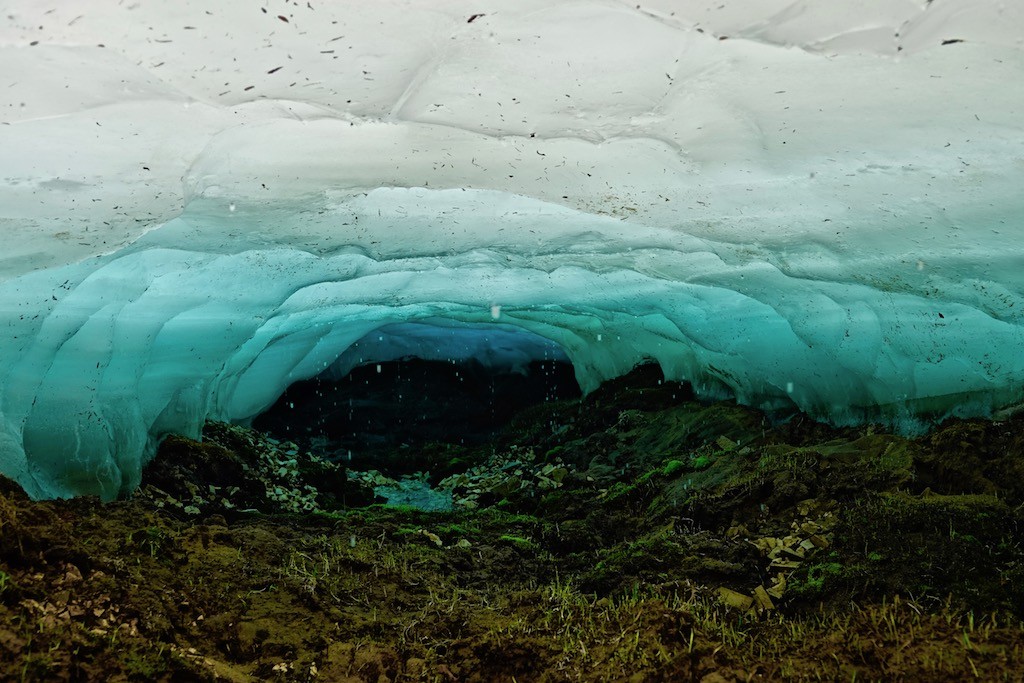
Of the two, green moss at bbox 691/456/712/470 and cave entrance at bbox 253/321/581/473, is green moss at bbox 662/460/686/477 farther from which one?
cave entrance at bbox 253/321/581/473

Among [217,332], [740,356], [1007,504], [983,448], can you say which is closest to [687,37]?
[1007,504]

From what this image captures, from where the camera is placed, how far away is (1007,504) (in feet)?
17.3

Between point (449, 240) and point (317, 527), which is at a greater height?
point (449, 240)

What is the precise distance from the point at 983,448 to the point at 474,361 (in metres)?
15.7

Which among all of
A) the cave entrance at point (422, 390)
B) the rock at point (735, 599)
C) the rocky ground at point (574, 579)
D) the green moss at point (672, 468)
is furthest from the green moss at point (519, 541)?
the cave entrance at point (422, 390)

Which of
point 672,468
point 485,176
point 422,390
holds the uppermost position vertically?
point 485,176

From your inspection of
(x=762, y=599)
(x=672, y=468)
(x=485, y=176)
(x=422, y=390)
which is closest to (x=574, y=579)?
(x=762, y=599)

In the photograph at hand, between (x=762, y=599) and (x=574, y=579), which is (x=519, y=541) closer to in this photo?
(x=574, y=579)

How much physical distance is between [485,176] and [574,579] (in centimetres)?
322

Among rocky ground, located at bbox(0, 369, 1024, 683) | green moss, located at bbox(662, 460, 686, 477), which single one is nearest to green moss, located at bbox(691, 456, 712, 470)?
rocky ground, located at bbox(0, 369, 1024, 683)

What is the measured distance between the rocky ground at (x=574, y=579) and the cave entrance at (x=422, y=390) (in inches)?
322

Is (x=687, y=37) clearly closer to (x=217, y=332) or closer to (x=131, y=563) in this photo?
(x=131, y=563)

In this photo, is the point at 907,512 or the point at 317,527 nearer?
the point at 907,512

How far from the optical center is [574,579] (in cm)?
553
